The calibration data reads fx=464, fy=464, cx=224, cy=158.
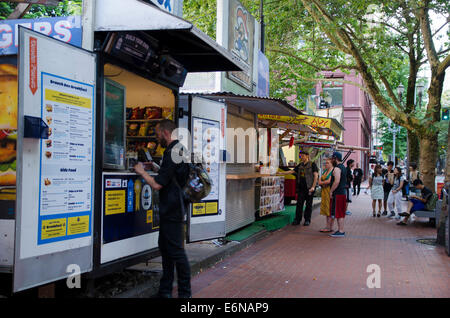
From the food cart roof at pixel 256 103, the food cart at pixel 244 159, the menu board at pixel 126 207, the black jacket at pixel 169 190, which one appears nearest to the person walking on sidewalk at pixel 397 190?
the food cart at pixel 244 159

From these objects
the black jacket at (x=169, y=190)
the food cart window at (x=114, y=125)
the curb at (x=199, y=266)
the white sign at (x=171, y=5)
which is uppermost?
the white sign at (x=171, y=5)

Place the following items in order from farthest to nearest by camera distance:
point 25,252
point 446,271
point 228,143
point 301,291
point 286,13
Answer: point 286,13 → point 228,143 → point 446,271 → point 301,291 → point 25,252

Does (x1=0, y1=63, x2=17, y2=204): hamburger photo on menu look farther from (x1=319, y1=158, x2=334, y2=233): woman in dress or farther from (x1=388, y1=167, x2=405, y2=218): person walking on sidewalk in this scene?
(x1=388, y1=167, x2=405, y2=218): person walking on sidewalk

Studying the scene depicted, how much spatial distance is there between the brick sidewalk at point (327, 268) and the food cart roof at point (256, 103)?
2.86m

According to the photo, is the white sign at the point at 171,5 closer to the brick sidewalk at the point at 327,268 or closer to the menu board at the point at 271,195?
the brick sidewalk at the point at 327,268

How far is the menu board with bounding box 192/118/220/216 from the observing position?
710cm

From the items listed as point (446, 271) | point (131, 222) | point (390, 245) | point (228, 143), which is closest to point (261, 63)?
point (228, 143)

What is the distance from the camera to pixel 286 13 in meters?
17.9

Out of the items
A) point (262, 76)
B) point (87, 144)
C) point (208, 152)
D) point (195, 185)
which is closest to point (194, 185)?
point (195, 185)

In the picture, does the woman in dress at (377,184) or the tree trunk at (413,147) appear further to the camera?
the tree trunk at (413,147)

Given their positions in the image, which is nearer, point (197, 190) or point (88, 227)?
point (88, 227)

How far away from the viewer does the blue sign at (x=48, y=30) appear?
16.1 feet
